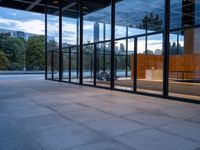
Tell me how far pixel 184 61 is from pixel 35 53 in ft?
72.6

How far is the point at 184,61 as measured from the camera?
16656 millimetres

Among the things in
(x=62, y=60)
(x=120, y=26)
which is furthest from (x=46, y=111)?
(x=62, y=60)

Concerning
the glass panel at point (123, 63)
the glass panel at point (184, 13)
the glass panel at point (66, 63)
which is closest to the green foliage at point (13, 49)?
the glass panel at point (66, 63)

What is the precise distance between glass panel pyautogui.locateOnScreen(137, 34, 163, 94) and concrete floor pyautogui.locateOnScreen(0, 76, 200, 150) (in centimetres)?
370

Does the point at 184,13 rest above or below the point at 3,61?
above

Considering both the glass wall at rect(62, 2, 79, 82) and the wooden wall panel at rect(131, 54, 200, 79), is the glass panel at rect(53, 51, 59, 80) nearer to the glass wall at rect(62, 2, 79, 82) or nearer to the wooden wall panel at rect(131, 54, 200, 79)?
the glass wall at rect(62, 2, 79, 82)

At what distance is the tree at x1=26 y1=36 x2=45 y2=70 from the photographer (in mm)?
32009

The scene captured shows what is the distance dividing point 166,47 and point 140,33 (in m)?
2.10

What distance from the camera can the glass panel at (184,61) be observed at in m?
9.34

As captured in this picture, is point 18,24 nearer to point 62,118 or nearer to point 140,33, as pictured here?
point 140,33

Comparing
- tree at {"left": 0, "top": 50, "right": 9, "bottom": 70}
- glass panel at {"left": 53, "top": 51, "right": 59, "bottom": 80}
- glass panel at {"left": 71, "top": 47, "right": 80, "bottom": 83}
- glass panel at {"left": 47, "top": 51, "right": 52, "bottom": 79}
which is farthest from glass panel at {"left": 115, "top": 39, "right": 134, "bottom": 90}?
tree at {"left": 0, "top": 50, "right": 9, "bottom": 70}

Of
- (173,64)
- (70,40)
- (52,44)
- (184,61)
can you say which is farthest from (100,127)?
(52,44)

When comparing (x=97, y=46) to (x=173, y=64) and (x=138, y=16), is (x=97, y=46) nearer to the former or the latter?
(x=138, y=16)

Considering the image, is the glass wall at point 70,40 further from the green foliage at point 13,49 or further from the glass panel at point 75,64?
the green foliage at point 13,49
